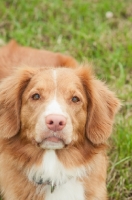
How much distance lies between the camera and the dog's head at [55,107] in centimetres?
386

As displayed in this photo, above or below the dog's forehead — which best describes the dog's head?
below

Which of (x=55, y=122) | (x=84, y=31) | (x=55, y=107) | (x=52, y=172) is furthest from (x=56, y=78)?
(x=84, y=31)

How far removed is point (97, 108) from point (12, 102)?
83 cm

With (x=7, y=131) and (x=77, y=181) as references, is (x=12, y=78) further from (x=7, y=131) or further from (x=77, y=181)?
(x=77, y=181)

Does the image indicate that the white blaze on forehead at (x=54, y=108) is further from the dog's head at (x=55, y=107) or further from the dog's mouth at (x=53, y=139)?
the dog's mouth at (x=53, y=139)

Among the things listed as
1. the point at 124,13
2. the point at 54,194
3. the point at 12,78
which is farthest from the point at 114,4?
the point at 54,194

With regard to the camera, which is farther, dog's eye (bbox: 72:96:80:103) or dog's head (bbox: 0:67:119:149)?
dog's eye (bbox: 72:96:80:103)

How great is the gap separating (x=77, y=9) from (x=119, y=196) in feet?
12.4

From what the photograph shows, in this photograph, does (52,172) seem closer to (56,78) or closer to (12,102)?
(12,102)

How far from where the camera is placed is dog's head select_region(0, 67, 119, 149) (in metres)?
3.86

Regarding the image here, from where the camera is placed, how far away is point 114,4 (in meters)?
7.71

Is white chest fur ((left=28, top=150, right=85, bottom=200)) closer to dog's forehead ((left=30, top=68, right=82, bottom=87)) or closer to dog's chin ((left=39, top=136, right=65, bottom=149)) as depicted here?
dog's chin ((left=39, top=136, right=65, bottom=149))

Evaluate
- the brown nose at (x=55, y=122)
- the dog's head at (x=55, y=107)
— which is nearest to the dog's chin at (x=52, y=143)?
the dog's head at (x=55, y=107)

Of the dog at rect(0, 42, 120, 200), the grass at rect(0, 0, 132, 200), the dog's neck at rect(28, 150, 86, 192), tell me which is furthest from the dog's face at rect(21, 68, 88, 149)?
the grass at rect(0, 0, 132, 200)
